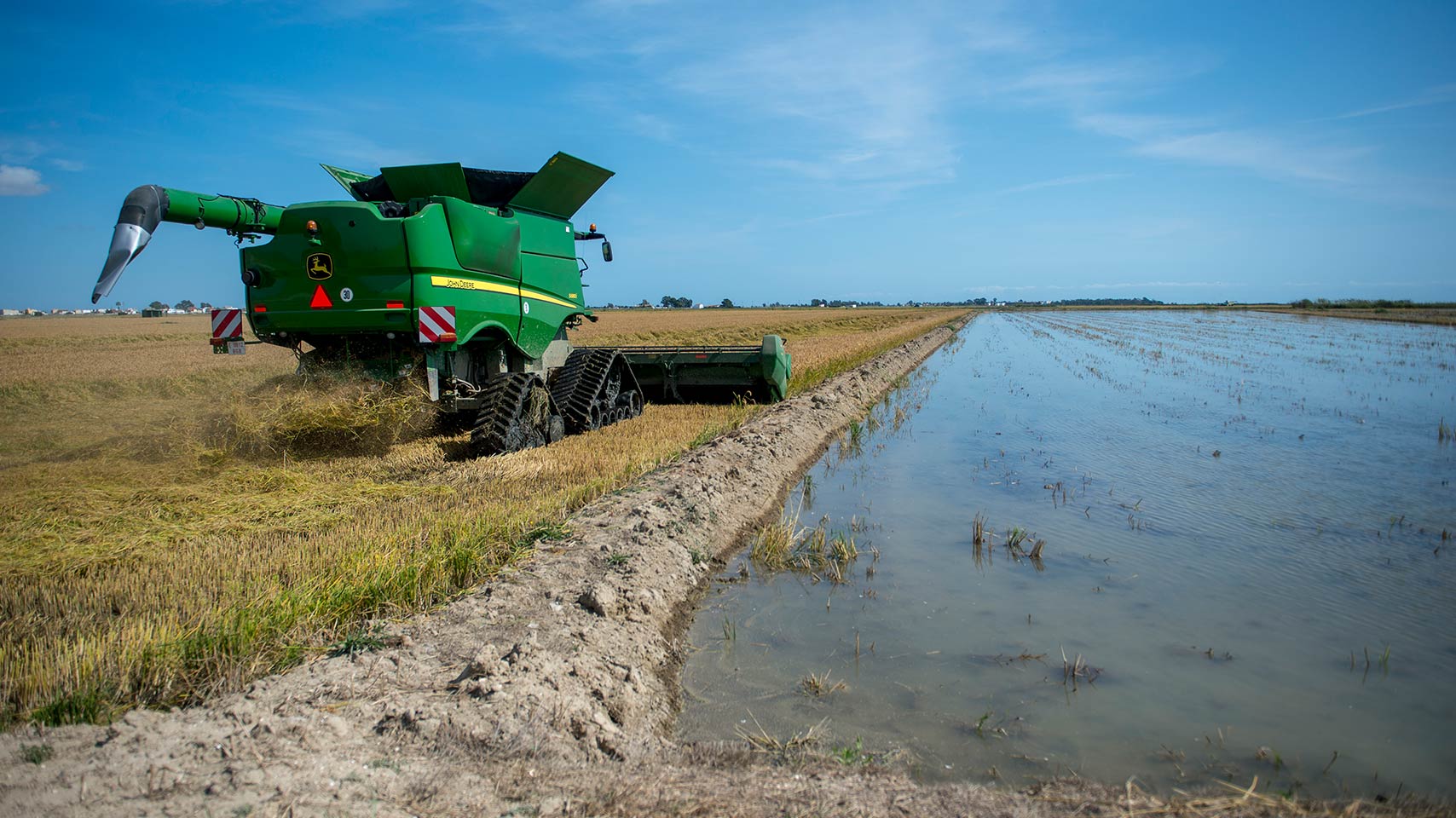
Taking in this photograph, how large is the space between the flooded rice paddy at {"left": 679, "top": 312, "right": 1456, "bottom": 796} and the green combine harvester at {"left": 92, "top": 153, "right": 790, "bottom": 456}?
332cm

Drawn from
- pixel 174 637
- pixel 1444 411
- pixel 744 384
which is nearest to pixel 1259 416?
pixel 1444 411

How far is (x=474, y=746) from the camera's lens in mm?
2910

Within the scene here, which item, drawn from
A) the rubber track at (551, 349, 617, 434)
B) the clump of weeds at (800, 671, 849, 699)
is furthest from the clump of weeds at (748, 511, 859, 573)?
the rubber track at (551, 349, 617, 434)

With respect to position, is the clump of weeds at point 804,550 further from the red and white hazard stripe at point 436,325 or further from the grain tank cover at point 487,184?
the grain tank cover at point 487,184

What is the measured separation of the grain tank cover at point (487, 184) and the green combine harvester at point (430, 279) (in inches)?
0.6

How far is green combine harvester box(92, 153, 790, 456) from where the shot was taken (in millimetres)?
7254

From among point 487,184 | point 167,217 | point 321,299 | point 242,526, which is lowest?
point 242,526

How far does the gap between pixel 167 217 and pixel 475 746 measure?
6.13 meters

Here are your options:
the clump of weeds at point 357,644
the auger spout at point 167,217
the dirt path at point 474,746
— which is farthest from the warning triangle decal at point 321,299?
the clump of weeds at point 357,644

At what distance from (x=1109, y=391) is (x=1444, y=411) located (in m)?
4.94

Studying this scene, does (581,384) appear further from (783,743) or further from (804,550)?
(783,743)

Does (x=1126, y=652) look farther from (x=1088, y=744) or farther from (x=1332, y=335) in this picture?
(x=1332, y=335)

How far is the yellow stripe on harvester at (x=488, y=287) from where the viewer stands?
24.7 feet

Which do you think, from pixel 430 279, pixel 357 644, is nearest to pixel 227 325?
pixel 430 279
